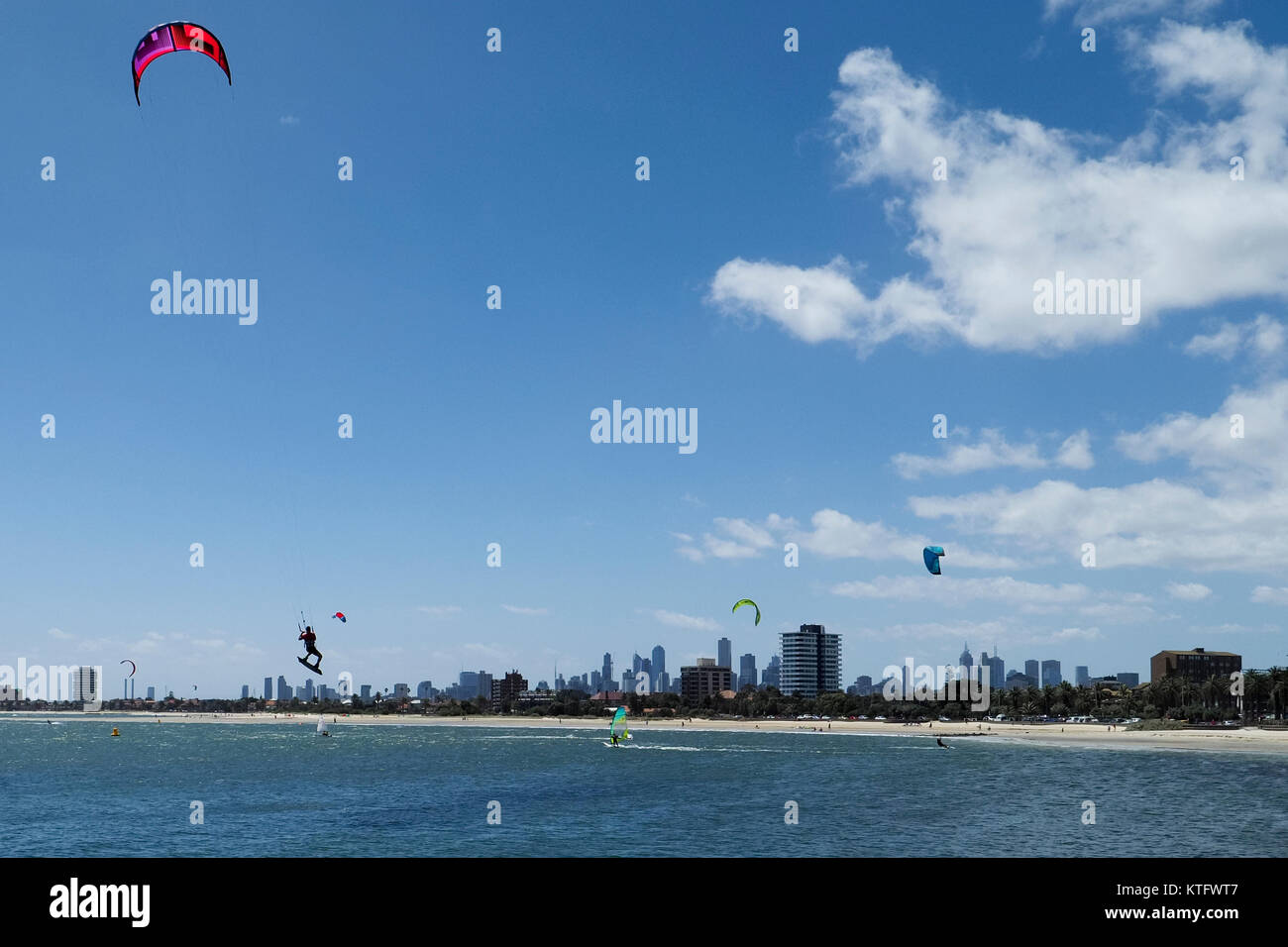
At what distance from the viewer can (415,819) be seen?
5131cm

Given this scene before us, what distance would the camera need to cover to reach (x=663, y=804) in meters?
57.2

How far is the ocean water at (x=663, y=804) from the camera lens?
42.4 m

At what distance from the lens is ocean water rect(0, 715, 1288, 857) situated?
42.4 m

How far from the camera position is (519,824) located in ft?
160
